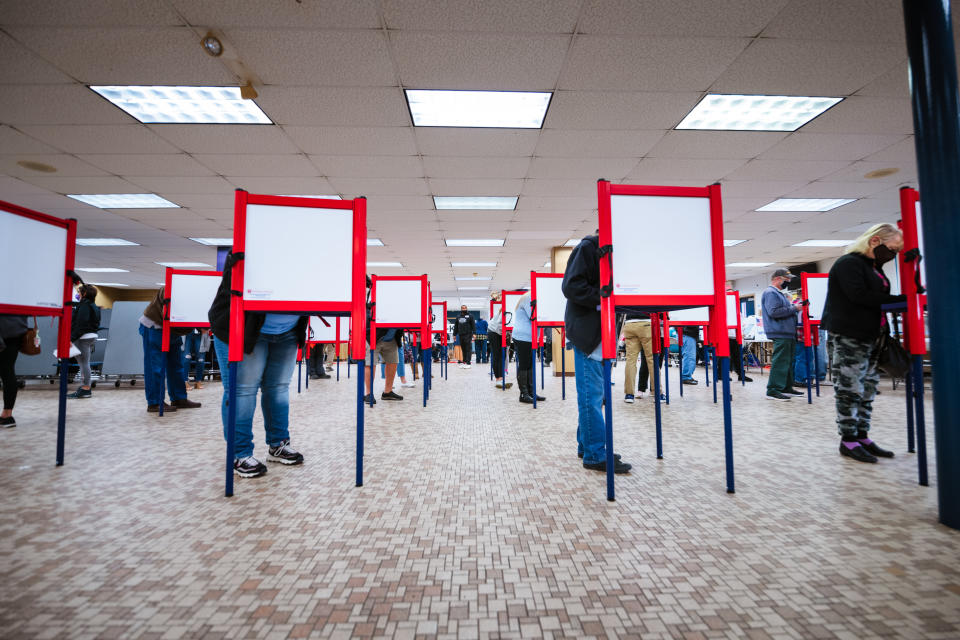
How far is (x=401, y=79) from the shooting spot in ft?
10.7

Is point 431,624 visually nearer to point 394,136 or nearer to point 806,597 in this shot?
point 806,597

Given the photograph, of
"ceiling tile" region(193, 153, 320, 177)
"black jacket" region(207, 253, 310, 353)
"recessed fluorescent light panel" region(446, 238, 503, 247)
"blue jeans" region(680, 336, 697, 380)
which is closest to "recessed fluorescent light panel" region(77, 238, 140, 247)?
"ceiling tile" region(193, 153, 320, 177)

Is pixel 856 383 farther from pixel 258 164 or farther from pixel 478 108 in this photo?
pixel 258 164

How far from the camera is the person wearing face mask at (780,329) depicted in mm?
4516

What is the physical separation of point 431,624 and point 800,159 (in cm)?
585

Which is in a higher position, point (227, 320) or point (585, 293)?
point (585, 293)

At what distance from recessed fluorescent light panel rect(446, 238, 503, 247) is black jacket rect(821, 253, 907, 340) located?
6523 millimetres

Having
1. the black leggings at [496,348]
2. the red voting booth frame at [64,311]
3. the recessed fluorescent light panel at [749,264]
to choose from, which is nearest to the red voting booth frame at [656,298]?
the red voting booth frame at [64,311]

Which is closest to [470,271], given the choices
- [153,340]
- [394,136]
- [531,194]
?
[531,194]

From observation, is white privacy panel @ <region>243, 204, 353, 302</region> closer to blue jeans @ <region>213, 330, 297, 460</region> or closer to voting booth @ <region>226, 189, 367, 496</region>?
voting booth @ <region>226, 189, 367, 496</region>

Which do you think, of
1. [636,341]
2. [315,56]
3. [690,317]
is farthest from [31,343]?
[690,317]

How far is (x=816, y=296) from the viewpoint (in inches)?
173

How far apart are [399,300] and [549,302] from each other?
1627 mm

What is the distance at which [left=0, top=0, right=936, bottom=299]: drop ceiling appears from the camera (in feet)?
8.63
